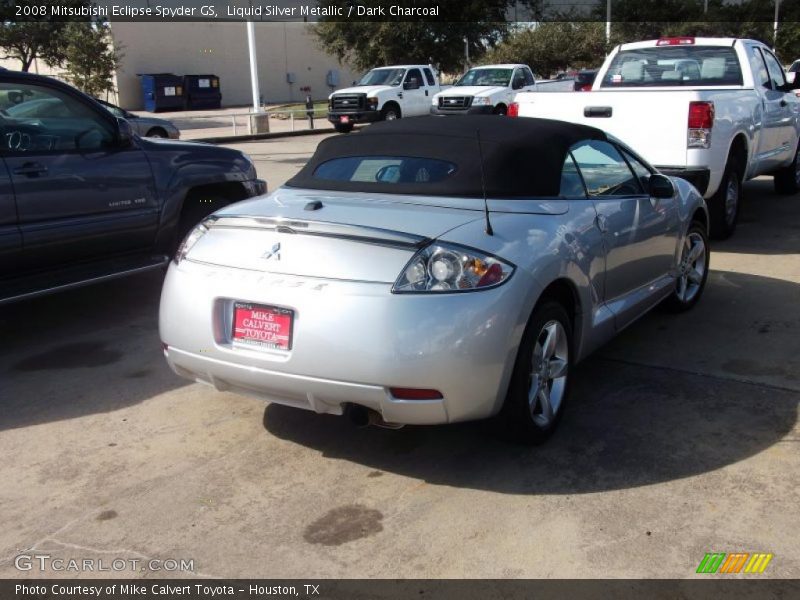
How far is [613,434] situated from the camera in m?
4.33

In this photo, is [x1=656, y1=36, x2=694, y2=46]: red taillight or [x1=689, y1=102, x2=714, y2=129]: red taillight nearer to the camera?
[x1=689, y1=102, x2=714, y2=129]: red taillight

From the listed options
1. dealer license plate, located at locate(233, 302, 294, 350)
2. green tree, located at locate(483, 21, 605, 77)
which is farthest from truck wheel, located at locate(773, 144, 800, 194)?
green tree, located at locate(483, 21, 605, 77)

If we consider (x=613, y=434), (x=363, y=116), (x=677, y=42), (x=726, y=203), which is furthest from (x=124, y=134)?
(x=363, y=116)

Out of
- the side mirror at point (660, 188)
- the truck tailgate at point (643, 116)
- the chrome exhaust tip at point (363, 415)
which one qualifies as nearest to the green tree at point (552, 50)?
the truck tailgate at point (643, 116)

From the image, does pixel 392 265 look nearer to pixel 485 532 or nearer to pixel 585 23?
pixel 485 532

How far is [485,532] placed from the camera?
3.45m

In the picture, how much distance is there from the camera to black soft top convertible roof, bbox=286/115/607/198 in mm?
4445

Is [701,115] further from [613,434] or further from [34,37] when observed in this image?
[34,37]

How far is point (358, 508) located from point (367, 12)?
3173cm

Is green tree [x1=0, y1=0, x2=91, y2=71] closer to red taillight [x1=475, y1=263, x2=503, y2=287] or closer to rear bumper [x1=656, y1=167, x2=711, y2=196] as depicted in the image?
rear bumper [x1=656, y1=167, x2=711, y2=196]

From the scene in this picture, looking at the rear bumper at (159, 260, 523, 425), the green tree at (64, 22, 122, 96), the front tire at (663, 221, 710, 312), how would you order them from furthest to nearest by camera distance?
the green tree at (64, 22, 122, 96), the front tire at (663, 221, 710, 312), the rear bumper at (159, 260, 523, 425)

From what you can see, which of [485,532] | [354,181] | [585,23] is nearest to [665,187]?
[354,181]

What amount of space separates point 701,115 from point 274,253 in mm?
5571

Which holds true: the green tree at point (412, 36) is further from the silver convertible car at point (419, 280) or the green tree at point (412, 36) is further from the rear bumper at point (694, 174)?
the silver convertible car at point (419, 280)
